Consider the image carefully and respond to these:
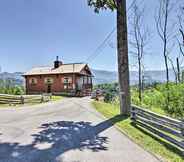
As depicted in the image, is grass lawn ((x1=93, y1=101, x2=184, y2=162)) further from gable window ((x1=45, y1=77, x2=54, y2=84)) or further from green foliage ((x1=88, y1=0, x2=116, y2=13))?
gable window ((x1=45, y1=77, x2=54, y2=84))

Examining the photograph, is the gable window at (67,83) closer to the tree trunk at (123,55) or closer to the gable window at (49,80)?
the gable window at (49,80)

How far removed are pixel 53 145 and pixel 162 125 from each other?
3746mm

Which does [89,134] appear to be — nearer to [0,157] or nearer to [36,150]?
[36,150]

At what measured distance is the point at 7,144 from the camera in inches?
226

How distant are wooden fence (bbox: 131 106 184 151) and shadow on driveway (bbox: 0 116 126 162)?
6.31ft

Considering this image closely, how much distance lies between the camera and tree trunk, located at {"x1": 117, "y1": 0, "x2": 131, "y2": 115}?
1135 cm

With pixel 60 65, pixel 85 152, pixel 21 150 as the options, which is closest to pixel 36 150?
pixel 21 150

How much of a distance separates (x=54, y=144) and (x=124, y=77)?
22.4 feet

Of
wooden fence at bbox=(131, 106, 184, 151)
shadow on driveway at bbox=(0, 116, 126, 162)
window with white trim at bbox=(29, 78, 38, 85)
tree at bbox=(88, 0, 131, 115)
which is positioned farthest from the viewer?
window with white trim at bbox=(29, 78, 38, 85)

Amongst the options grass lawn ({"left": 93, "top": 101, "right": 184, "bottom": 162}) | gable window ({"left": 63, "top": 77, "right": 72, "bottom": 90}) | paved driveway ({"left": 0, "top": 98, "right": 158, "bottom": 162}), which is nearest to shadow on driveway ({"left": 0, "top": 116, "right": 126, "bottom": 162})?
paved driveway ({"left": 0, "top": 98, "right": 158, "bottom": 162})

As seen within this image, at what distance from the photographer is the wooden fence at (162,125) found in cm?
561

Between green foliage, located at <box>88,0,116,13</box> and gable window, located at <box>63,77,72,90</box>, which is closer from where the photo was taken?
green foliage, located at <box>88,0,116,13</box>

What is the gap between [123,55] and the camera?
37.5 ft

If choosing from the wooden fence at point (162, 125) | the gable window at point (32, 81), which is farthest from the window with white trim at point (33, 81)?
the wooden fence at point (162, 125)
